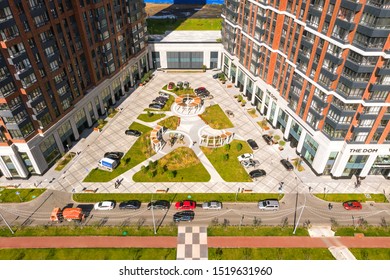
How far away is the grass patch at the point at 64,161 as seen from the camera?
7531cm

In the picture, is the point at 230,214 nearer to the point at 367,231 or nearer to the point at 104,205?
the point at 104,205

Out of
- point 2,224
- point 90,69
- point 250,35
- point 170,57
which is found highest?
point 250,35

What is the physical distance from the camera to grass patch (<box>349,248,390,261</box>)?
184 feet

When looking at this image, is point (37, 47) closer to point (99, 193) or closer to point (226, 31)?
point (99, 193)

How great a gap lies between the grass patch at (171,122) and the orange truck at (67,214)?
37683 mm

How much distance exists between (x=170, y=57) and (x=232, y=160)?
61528 mm

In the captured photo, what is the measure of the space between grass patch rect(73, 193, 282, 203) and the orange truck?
196 inches

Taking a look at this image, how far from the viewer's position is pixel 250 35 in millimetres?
92375

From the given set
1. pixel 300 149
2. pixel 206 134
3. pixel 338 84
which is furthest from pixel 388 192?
pixel 206 134

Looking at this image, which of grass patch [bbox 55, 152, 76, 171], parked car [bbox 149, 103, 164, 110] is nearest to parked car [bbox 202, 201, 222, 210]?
grass patch [bbox 55, 152, 76, 171]

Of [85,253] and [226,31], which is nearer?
[85,253]

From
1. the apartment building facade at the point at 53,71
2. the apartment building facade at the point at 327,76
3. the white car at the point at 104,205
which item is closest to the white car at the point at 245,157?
the apartment building facade at the point at 327,76

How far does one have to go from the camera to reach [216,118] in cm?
9312

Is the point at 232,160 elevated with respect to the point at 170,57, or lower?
lower
